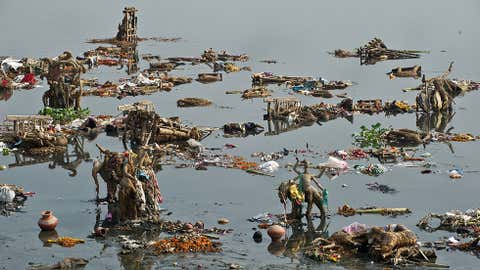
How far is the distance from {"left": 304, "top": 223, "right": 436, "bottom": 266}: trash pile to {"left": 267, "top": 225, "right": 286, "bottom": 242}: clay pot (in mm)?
936

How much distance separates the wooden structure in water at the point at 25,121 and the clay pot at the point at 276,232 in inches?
537

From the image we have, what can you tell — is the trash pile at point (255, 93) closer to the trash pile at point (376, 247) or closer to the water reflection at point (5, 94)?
the water reflection at point (5, 94)

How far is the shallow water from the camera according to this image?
24516mm

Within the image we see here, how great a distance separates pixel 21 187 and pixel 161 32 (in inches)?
1906

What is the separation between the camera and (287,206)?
27.3m

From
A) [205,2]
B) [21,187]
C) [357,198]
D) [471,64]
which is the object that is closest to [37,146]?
[21,187]

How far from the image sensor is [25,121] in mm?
35438

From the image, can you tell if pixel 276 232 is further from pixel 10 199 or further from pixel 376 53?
pixel 376 53

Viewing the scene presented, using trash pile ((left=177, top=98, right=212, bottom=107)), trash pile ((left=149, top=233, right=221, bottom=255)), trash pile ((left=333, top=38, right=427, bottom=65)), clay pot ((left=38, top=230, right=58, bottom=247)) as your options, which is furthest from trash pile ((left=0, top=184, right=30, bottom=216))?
trash pile ((left=333, top=38, right=427, bottom=65))

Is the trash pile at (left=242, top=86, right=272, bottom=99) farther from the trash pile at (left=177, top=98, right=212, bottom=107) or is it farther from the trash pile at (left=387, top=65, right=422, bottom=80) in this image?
the trash pile at (left=387, top=65, right=422, bottom=80)

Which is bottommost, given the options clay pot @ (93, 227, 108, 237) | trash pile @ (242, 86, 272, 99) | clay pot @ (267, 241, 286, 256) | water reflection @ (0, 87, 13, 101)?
water reflection @ (0, 87, 13, 101)

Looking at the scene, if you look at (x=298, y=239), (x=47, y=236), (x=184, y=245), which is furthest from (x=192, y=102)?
(x=184, y=245)

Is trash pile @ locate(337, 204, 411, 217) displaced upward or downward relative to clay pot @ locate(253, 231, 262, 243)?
upward

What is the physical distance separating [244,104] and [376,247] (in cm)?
2303
